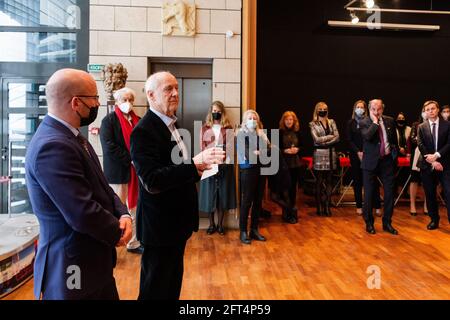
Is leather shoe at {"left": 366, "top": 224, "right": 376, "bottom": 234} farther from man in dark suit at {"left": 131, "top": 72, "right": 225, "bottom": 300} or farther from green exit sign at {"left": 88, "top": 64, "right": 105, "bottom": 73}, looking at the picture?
green exit sign at {"left": 88, "top": 64, "right": 105, "bottom": 73}

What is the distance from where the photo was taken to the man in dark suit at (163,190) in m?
1.82

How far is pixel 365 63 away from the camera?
8625 mm

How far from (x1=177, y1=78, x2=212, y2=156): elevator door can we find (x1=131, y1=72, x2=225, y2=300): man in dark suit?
3.28 metres

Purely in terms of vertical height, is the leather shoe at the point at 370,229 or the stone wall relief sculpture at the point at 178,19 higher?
the stone wall relief sculpture at the point at 178,19

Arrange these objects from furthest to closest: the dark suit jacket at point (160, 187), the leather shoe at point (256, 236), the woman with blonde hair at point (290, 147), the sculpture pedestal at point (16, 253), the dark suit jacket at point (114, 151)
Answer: the woman with blonde hair at point (290, 147) → the leather shoe at point (256, 236) → the dark suit jacket at point (114, 151) → the sculpture pedestal at point (16, 253) → the dark suit jacket at point (160, 187)

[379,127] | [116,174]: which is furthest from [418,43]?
[116,174]

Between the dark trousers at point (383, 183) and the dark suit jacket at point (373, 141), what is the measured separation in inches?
2.9

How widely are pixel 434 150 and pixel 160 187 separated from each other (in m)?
4.42

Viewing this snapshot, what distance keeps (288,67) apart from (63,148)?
7607mm

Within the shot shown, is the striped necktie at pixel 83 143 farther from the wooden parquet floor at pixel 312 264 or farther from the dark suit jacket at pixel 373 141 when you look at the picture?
the dark suit jacket at pixel 373 141

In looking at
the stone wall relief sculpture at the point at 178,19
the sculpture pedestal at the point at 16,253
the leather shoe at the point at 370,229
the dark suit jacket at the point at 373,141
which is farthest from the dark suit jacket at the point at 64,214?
the leather shoe at the point at 370,229

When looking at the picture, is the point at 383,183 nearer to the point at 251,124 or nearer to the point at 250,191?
the point at 250,191

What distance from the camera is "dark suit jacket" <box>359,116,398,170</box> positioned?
15.5ft

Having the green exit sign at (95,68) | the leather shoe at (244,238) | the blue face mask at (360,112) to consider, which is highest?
the green exit sign at (95,68)
